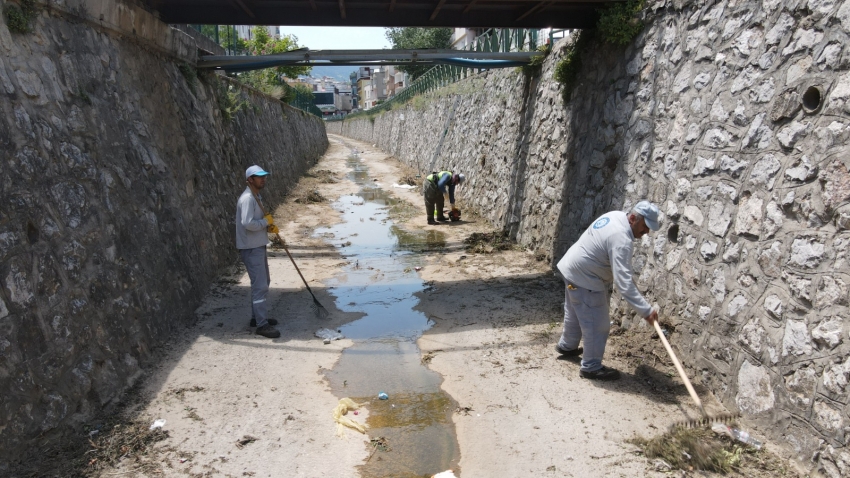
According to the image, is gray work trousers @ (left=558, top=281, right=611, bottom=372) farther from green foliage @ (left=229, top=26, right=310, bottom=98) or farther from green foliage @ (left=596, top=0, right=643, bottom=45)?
green foliage @ (left=229, top=26, right=310, bottom=98)

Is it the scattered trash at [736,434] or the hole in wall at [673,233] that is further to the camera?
the hole in wall at [673,233]

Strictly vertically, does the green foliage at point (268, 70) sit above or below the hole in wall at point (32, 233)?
above

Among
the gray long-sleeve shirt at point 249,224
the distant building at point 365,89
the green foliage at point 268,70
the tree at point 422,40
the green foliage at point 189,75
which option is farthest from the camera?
the distant building at point 365,89

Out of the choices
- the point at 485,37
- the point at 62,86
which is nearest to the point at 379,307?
the point at 62,86

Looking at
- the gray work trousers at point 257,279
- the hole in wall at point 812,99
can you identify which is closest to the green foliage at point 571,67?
the hole in wall at point 812,99

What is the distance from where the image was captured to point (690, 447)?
4273 mm

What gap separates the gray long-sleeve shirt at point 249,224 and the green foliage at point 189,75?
428 cm

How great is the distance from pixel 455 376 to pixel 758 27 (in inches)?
163

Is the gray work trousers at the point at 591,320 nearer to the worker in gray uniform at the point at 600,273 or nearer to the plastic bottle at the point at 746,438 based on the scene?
the worker in gray uniform at the point at 600,273

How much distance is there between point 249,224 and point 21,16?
9.33ft

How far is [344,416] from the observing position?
16.5 feet

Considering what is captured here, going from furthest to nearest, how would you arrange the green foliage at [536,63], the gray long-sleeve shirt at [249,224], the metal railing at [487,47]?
1. the metal railing at [487,47]
2. the green foliage at [536,63]
3. the gray long-sleeve shirt at [249,224]

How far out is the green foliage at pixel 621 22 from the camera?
289 inches

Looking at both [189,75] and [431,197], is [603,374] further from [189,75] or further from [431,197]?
[431,197]
